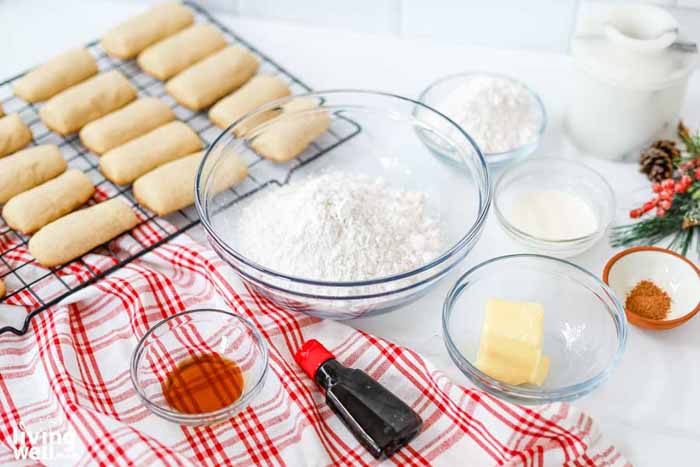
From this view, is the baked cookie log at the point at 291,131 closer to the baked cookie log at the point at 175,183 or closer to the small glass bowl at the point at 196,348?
the baked cookie log at the point at 175,183

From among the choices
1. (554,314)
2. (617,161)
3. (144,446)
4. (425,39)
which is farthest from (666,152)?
(144,446)

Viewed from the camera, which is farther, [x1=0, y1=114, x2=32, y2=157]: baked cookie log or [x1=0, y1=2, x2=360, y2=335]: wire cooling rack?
[x1=0, y1=114, x2=32, y2=157]: baked cookie log

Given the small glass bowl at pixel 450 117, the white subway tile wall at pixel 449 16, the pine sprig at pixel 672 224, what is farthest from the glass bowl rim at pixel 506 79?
the pine sprig at pixel 672 224

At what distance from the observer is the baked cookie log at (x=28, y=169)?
4.36 feet

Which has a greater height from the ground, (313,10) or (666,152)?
(313,10)

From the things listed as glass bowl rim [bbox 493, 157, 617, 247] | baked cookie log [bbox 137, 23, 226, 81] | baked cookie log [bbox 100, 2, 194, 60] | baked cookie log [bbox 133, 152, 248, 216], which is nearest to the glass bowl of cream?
glass bowl rim [bbox 493, 157, 617, 247]

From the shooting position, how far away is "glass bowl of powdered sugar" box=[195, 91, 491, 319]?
43.9 inches

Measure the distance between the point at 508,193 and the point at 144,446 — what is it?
743 mm

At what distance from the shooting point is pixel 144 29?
5.31 ft

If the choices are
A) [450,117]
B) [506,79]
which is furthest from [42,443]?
[506,79]

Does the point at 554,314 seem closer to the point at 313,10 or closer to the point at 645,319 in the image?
the point at 645,319

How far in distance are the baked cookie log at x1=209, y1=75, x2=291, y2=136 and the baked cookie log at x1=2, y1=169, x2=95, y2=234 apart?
27cm

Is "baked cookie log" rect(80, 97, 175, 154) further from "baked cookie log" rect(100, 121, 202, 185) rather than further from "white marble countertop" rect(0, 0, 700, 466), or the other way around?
"white marble countertop" rect(0, 0, 700, 466)

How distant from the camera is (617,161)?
142cm
